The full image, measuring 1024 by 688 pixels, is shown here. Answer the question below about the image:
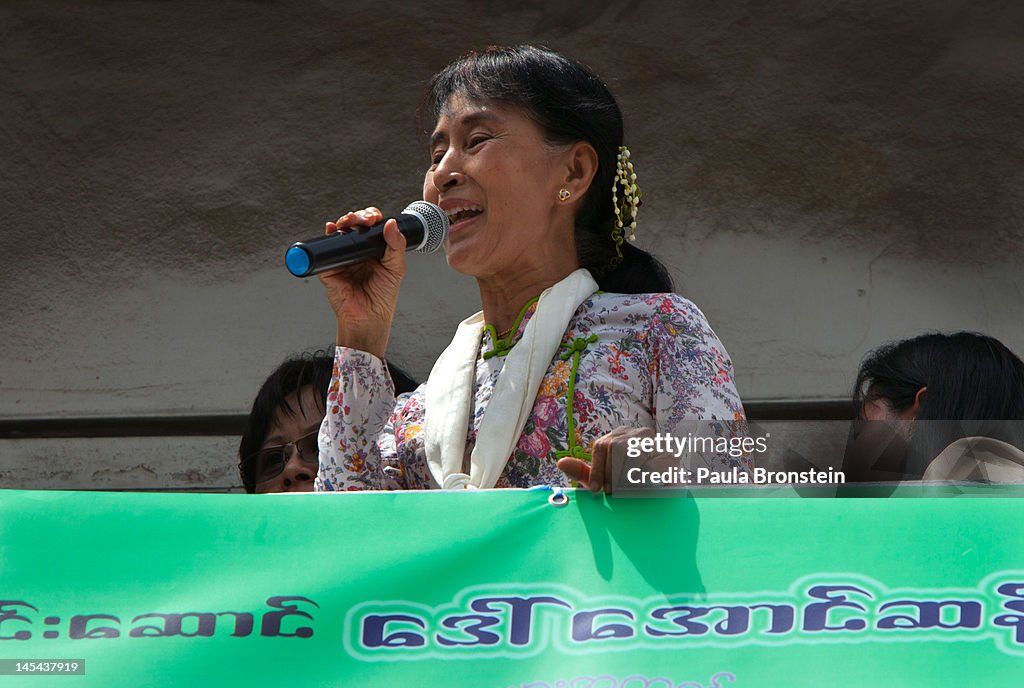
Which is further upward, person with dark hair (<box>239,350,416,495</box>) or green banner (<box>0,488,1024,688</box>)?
person with dark hair (<box>239,350,416,495</box>)

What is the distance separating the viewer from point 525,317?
9.30 feet

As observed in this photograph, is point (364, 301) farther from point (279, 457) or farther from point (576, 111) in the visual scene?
point (279, 457)

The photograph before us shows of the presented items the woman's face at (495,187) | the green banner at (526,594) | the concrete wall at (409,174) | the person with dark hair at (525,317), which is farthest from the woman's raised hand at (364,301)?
the concrete wall at (409,174)

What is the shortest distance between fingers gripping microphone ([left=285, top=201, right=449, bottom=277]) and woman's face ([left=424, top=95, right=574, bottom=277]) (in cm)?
9

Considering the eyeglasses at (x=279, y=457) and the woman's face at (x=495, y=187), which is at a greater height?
the woman's face at (x=495, y=187)

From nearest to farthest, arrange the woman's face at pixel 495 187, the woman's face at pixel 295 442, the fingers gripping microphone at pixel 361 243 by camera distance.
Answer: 1. the fingers gripping microphone at pixel 361 243
2. the woman's face at pixel 495 187
3. the woman's face at pixel 295 442

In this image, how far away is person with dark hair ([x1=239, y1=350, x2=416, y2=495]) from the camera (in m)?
3.57

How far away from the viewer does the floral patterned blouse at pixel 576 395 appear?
255 centimetres

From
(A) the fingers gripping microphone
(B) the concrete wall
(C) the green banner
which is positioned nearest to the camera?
(C) the green banner

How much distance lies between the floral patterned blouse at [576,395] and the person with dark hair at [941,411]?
28cm

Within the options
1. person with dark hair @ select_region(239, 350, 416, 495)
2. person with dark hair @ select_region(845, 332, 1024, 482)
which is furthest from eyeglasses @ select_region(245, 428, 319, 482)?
person with dark hair @ select_region(845, 332, 1024, 482)

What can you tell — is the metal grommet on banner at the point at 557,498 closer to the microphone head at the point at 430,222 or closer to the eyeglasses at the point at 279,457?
the microphone head at the point at 430,222

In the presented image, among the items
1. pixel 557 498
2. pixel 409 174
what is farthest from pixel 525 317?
pixel 409 174

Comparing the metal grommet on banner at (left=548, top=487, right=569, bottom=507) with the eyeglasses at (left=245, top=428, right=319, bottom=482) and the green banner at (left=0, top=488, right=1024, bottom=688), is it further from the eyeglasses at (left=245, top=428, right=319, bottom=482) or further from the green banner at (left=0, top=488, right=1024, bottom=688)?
the eyeglasses at (left=245, top=428, right=319, bottom=482)
